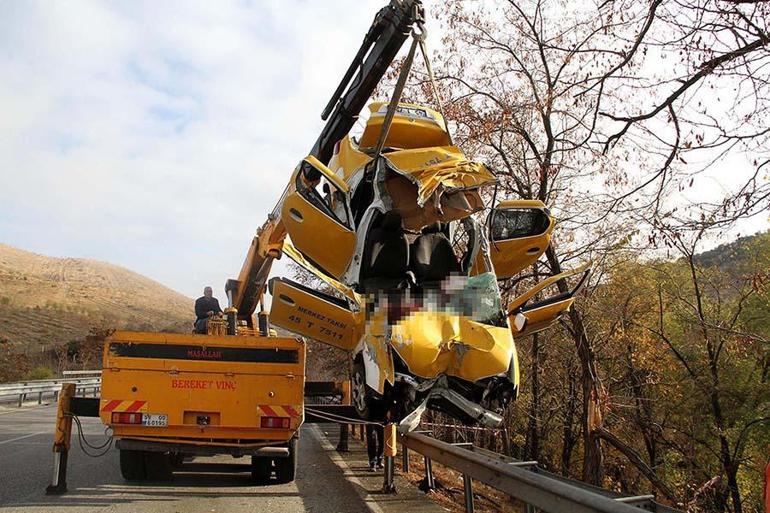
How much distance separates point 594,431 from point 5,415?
57.6 ft

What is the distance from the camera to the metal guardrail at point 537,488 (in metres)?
3.89

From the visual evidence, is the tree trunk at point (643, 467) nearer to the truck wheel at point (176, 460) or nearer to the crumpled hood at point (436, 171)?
the truck wheel at point (176, 460)

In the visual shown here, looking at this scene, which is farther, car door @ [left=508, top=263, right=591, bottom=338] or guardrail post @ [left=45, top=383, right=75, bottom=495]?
guardrail post @ [left=45, top=383, right=75, bottom=495]

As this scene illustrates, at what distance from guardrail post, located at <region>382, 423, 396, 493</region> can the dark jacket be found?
4.66 meters

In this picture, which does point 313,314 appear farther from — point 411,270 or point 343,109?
point 343,109

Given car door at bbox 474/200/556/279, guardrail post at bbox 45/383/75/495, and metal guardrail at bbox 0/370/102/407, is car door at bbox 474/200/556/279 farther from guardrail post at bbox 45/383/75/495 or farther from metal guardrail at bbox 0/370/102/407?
metal guardrail at bbox 0/370/102/407

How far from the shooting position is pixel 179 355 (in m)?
7.96

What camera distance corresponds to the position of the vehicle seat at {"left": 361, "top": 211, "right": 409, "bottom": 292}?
5.76 m

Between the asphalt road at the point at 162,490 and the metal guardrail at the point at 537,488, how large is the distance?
4.98ft

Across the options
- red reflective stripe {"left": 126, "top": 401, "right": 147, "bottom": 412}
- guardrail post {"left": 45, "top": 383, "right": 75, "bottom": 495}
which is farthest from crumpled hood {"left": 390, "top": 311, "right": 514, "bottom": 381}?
guardrail post {"left": 45, "top": 383, "right": 75, "bottom": 495}

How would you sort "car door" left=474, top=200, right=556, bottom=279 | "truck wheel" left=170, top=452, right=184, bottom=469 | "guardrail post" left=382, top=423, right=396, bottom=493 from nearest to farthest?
"car door" left=474, top=200, right=556, bottom=279
"guardrail post" left=382, top=423, right=396, bottom=493
"truck wheel" left=170, top=452, right=184, bottom=469

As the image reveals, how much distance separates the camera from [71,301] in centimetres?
8338

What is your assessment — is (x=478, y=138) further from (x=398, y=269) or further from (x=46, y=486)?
(x=46, y=486)

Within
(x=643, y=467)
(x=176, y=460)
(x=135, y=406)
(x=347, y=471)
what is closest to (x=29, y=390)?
(x=176, y=460)
